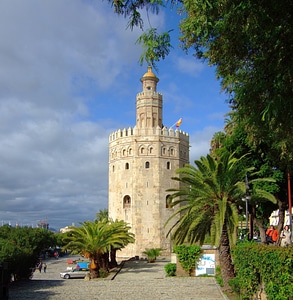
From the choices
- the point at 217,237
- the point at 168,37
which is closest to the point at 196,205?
the point at 217,237

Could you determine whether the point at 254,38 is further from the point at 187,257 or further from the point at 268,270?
the point at 187,257

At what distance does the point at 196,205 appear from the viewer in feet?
50.4

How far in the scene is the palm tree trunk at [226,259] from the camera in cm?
1556

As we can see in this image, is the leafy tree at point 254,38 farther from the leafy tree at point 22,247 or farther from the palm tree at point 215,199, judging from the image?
the leafy tree at point 22,247

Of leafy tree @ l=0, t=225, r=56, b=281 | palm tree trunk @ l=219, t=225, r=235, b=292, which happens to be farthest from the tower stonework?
palm tree trunk @ l=219, t=225, r=235, b=292

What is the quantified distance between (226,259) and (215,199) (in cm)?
234

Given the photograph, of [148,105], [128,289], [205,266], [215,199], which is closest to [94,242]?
[128,289]

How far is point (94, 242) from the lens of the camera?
23281 millimetres

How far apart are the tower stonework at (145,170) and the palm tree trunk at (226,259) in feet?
75.6

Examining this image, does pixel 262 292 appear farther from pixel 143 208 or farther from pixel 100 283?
pixel 143 208

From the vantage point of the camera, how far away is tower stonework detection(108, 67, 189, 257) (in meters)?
39.3

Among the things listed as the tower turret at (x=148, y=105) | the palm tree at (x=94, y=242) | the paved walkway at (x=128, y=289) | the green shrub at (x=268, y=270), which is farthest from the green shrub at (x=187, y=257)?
the tower turret at (x=148, y=105)

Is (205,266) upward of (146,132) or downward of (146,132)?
downward

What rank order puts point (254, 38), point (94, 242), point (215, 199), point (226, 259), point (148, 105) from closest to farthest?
point (254, 38) < point (215, 199) < point (226, 259) < point (94, 242) < point (148, 105)
